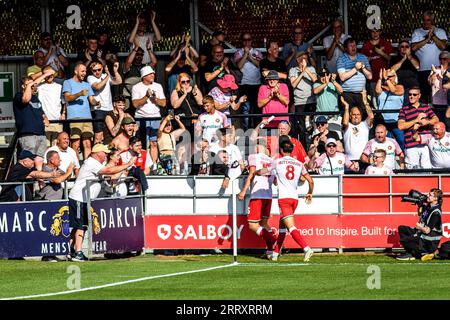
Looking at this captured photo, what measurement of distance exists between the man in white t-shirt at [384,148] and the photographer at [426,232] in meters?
2.30

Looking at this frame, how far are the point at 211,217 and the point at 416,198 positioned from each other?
13.8 feet

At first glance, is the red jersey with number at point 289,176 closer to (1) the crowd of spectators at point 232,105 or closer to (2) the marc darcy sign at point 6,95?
(1) the crowd of spectators at point 232,105

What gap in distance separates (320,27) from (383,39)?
4.80ft

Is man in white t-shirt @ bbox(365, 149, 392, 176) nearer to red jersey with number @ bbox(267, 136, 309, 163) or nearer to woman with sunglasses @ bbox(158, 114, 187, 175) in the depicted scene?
red jersey with number @ bbox(267, 136, 309, 163)

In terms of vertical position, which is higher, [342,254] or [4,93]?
[4,93]

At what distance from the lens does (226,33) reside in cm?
2927

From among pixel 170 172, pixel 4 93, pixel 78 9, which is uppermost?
pixel 78 9

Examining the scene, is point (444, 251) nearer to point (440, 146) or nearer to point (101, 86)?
point (440, 146)

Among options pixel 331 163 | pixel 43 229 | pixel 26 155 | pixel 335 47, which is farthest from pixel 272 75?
pixel 43 229

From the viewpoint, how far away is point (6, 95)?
29.3 metres

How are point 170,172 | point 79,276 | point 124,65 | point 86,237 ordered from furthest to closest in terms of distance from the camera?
point 124,65
point 170,172
point 86,237
point 79,276
